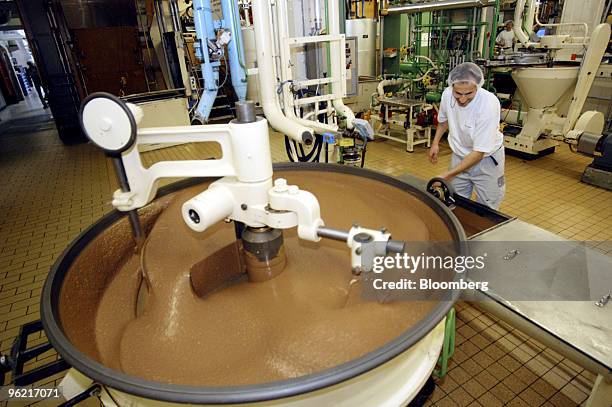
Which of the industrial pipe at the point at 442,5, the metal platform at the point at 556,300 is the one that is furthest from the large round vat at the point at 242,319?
the industrial pipe at the point at 442,5

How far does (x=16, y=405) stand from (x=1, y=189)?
422 cm

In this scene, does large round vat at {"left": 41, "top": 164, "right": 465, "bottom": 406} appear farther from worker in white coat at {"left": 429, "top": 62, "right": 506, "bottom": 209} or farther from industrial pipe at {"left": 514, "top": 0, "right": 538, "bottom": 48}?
industrial pipe at {"left": 514, "top": 0, "right": 538, "bottom": 48}

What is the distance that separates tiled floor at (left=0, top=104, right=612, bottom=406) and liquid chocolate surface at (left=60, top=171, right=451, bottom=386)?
936 mm

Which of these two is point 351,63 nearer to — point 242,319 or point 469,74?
point 469,74

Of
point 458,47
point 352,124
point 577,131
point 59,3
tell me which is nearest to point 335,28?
point 352,124

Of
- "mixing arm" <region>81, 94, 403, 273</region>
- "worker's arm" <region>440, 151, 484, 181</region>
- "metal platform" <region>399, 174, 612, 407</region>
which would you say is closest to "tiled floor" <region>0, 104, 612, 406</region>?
"metal platform" <region>399, 174, 612, 407</region>

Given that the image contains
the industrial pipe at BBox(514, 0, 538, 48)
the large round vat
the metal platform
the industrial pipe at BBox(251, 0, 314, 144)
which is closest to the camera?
the large round vat

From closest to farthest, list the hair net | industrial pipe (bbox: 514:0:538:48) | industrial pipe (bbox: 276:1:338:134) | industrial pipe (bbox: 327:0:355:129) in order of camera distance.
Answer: the hair net → industrial pipe (bbox: 276:1:338:134) → industrial pipe (bbox: 327:0:355:129) → industrial pipe (bbox: 514:0:538:48)

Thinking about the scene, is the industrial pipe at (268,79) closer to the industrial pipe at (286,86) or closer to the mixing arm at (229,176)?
the industrial pipe at (286,86)

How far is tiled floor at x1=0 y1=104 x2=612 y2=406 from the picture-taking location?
181 cm

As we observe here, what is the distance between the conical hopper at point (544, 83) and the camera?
4180mm

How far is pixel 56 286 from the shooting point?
1.14 metres

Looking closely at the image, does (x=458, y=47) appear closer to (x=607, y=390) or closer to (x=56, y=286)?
(x=607, y=390)

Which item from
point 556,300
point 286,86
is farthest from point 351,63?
point 556,300
